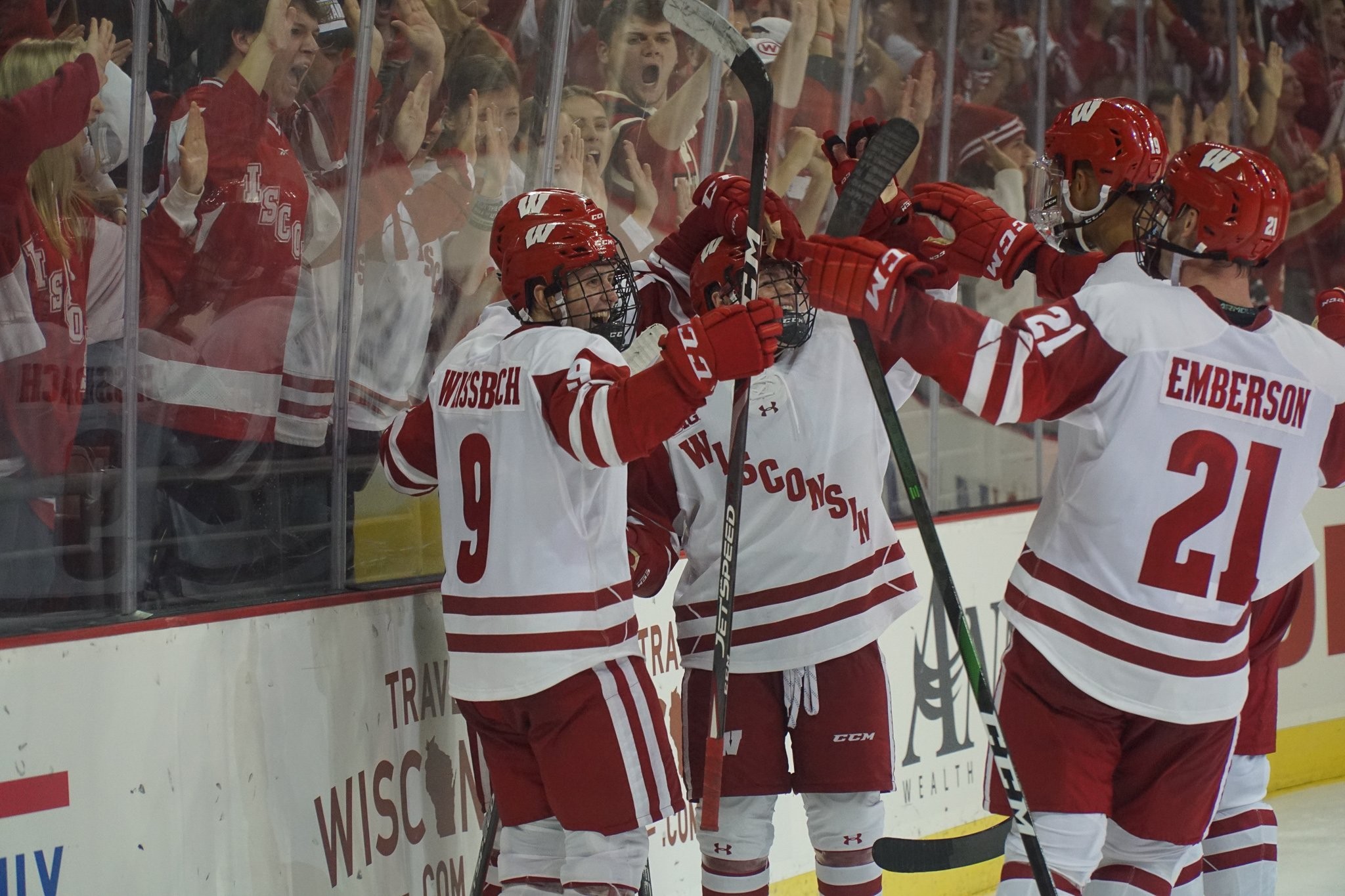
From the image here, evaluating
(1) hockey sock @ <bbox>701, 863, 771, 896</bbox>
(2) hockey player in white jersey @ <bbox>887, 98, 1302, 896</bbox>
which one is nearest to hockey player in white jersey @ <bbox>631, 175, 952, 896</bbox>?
(1) hockey sock @ <bbox>701, 863, 771, 896</bbox>

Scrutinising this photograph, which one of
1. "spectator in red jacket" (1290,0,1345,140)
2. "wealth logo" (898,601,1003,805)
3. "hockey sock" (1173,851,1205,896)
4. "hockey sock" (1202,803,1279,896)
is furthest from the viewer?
"spectator in red jacket" (1290,0,1345,140)

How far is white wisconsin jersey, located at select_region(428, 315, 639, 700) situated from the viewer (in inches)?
80.2

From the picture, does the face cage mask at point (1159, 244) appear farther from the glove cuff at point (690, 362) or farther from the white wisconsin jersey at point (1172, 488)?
the glove cuff at point (690, 362)

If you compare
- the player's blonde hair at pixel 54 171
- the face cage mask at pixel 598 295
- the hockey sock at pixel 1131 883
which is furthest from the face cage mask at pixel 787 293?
the player's blonde hair at pixel 54 171

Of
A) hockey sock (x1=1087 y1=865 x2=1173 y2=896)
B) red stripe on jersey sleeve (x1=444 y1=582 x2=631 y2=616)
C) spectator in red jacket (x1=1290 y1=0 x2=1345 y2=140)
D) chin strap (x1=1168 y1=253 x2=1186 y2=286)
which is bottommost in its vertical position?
hockey sock (x1=1087 y1=865 x2=1173 y2=896)

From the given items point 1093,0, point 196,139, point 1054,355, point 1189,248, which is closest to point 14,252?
point 196,139

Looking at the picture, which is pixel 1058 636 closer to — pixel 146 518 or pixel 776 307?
pixel 776 307

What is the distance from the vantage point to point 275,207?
2.55m

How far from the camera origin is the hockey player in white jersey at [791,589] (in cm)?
230

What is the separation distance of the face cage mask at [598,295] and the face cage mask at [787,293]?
188 millimetres

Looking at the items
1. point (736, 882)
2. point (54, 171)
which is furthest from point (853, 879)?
point (54, 171)

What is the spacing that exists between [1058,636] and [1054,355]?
409mm

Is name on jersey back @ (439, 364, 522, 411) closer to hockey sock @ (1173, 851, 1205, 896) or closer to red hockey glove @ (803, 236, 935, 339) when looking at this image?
red hockey glove @ (803, 236, 935, 339)

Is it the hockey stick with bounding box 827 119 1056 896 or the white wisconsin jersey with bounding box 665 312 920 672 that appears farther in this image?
the white wisconsin jersey with bounding box 665 312 920 672
